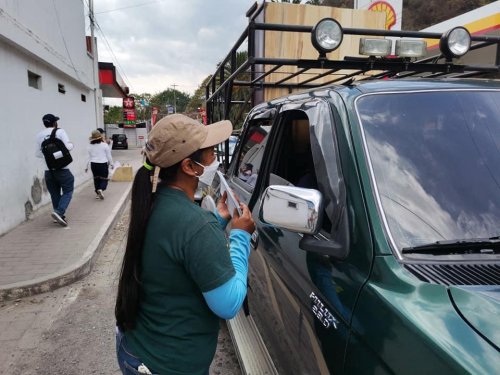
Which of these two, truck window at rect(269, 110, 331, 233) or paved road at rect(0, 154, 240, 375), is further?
paved road at rect(0, 154, 240, 375)

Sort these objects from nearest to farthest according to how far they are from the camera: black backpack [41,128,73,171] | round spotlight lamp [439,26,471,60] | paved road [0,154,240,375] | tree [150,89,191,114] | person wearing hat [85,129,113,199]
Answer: round spotlight lamp [439,26,471,60] < paved road [0,154,240,375] < black backpack [41,128,73,171] < person wearing hat [85,129,113,199] < tree [150,89,191,114]

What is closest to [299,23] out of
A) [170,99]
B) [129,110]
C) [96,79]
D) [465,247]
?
[465,247]

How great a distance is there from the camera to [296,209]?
1.58 meters

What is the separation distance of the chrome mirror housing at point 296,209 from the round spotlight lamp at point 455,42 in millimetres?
1996

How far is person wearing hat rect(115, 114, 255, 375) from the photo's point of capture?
143cm

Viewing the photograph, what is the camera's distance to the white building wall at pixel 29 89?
6.63 metres

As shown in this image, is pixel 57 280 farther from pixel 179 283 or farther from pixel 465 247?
pixel 465 247

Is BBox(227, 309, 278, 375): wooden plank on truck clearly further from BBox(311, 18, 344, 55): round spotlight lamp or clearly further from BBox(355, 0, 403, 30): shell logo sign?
BBox(355, 0, 403, 30): shell logo sign

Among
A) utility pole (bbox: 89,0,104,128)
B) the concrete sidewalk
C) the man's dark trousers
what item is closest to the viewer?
the concrete sidewalk

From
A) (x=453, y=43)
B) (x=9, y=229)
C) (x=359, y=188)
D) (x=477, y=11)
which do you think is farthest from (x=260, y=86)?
(x=477, y=11)

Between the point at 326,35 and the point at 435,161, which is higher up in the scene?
the point at 326,35

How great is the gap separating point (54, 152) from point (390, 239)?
626cm

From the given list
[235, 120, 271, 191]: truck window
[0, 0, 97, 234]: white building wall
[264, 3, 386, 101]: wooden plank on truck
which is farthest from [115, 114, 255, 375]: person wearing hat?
[0, 0, 97, 234]: white building wall

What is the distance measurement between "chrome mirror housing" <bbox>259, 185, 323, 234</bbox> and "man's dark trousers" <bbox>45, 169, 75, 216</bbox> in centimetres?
600
